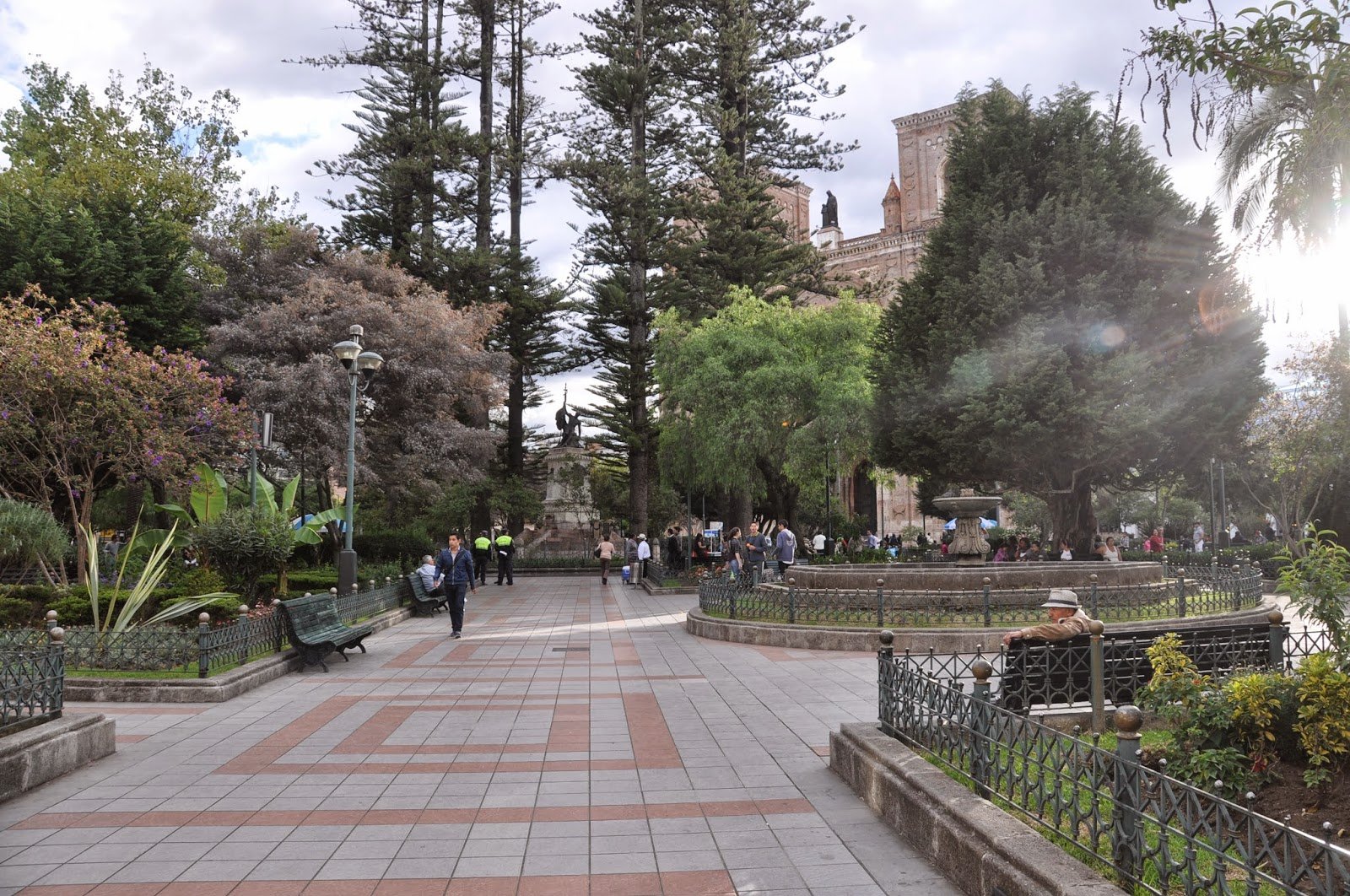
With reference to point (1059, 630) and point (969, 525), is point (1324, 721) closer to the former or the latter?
point (1059, 630)

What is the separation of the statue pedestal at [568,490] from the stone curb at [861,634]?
896 inches

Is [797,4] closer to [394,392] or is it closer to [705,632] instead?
[394,392]

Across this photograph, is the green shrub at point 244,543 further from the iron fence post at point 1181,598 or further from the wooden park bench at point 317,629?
the iron fence post at point 1181,598

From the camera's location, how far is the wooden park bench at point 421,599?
65.7 ft

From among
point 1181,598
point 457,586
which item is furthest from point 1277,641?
point 457,586

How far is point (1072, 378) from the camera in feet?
77.4

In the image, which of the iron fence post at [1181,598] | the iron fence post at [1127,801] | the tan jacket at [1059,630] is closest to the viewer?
the iron fence post at [1127,801]

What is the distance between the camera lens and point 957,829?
180 inches

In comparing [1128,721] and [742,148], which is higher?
[742,148]

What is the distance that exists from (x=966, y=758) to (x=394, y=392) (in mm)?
24795

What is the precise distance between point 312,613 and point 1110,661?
380 inches

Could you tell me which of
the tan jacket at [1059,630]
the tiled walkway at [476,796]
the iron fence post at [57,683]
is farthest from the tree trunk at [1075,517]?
the iron fence post at [57,683]

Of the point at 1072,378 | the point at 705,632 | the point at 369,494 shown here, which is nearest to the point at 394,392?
the point at 369,494

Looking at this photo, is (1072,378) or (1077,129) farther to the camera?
(1077,129)
